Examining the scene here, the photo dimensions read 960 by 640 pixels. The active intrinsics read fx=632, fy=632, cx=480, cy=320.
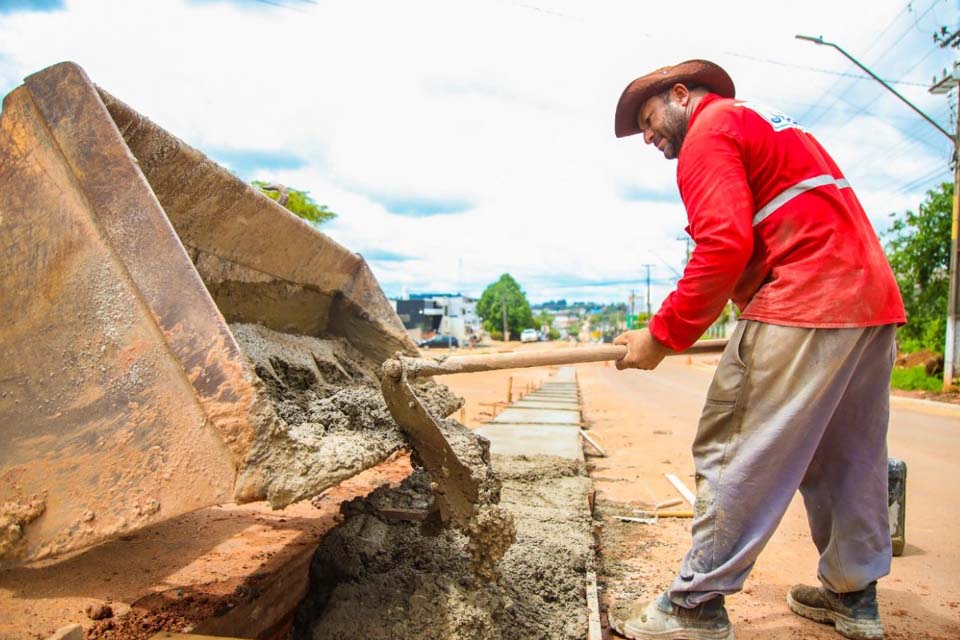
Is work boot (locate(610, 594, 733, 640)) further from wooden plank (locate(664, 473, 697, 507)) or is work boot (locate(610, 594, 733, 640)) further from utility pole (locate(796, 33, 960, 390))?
utility pole (locate(796, 33, 960, 390))

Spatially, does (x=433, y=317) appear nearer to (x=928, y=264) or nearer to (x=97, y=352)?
(x=928, y=264)

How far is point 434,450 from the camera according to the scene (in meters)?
2.32

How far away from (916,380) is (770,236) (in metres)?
16.5

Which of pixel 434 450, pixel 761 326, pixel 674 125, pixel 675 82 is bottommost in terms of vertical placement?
pixel 434 450

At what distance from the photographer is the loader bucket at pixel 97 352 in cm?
172

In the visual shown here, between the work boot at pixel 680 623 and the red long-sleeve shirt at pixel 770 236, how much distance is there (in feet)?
3.19

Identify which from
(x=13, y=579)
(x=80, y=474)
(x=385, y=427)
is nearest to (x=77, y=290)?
(x=80, y=474)

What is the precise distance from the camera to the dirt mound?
2064mm

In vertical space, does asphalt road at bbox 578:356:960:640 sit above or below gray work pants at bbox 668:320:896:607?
below

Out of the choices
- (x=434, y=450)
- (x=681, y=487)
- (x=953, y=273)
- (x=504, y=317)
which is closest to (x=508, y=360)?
(x=434, y=450)

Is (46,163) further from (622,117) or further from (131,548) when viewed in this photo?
(622,117)

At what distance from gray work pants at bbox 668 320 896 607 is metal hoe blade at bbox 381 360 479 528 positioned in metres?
0.83

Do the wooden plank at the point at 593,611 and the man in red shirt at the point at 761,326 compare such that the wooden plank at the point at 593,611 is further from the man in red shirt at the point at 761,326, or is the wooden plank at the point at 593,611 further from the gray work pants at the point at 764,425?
the gray work pants at the point at 764,425

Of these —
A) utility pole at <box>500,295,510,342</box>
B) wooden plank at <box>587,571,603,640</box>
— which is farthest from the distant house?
wooden plank at <box>587,571,603,640</box>
